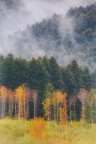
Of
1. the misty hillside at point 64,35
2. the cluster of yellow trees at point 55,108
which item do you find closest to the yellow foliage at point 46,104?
the cluster of yellow trees at point 55,108

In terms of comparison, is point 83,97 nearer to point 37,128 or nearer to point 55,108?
point 55,108

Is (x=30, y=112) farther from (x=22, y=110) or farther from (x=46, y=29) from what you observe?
(x=46, y=29)

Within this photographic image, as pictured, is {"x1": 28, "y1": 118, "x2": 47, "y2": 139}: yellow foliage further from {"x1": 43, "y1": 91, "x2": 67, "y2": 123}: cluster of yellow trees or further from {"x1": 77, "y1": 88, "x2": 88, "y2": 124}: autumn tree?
{"x1": 77, "y1": 88, "x2": 88, "y2": 124}: autumn tree

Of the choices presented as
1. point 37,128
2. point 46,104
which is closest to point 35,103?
point 46,104

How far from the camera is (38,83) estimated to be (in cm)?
3212

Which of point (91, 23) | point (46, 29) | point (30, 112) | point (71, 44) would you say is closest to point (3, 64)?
point (30, 112)

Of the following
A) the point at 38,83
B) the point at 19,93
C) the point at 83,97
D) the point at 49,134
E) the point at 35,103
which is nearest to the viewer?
the point at 49,134

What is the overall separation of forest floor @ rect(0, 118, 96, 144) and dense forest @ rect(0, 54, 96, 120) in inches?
106

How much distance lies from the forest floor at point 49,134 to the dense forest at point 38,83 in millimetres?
2700

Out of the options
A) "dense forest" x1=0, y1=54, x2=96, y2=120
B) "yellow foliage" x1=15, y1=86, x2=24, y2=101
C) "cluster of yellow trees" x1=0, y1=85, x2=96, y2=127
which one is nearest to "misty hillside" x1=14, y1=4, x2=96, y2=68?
"dense forest" x1=0, y1=54, x2=96, y2=120

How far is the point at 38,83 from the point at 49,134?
22.2ft

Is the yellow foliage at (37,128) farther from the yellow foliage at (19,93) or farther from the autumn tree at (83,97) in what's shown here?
the autumn tree at (83,97)

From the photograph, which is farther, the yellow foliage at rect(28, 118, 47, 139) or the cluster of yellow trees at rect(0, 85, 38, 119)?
the cluster of yellow trees at rect(0, 85, 38, 119)

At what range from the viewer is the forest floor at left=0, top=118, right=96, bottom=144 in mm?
25119
